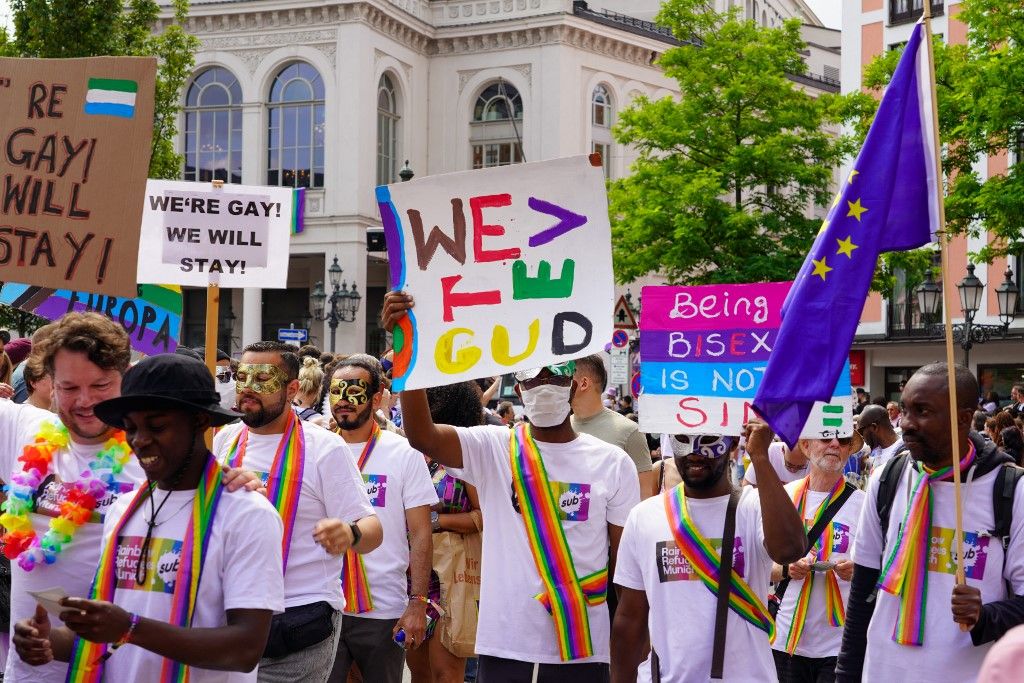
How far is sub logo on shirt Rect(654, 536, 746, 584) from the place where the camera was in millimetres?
5168

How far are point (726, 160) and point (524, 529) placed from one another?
2782 centimetres

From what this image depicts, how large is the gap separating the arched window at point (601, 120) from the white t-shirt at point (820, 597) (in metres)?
40.7

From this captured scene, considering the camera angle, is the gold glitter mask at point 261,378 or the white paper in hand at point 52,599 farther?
the gold glitter mask at point 261,378

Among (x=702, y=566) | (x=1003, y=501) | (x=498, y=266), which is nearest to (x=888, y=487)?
(x=1003, y=501)

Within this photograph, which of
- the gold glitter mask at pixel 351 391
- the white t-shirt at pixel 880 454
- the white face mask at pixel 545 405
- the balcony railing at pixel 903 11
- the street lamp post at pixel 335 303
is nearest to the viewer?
the white face mask at pixel 545 405

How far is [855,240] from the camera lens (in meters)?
5.29

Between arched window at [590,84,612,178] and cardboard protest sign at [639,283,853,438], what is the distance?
39964 millimetres

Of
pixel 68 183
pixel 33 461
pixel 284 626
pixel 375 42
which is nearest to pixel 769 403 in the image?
pixel 284 626

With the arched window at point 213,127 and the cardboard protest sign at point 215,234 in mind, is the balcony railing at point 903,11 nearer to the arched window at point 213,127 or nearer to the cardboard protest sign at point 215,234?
the arched window at point 213,127

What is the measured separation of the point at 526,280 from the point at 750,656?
65.4 inches

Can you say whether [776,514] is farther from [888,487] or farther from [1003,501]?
[1003,501]

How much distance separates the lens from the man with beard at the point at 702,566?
4.98 metres

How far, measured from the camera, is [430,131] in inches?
1880

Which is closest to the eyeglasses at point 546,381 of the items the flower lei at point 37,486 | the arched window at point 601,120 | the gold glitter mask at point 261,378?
the gold glitter mask at point 261,378
